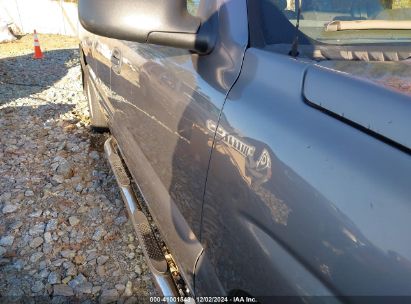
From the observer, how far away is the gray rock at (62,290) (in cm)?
231

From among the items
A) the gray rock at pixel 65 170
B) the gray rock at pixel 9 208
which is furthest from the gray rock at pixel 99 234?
the gray rock at pixel 65 170

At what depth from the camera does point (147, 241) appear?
2.22 m

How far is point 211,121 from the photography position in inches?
51.4

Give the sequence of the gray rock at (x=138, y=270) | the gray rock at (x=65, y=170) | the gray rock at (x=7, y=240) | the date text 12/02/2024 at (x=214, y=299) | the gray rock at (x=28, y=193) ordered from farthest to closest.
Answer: the gray rock at (x=65, y=170), the gray rock at (x=28, y=193), the gray rock at (x=7, y=240), the gray rock at (x=138, y=270), the date text 12/02/2024 at (x=214, y=299)

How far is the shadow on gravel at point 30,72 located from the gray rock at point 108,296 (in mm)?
4372

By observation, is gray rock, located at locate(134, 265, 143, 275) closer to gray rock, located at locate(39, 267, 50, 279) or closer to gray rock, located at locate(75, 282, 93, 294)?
gray rock, located at locate(75, 282, 93, 294)

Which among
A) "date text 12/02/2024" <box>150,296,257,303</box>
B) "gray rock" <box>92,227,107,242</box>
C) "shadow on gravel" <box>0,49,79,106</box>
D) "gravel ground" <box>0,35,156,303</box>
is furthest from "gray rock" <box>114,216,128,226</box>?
"shadow on gravel" <box>0,49,79,106</box>

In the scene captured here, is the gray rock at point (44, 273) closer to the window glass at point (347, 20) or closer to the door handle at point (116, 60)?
the door handle at point (116, 60)

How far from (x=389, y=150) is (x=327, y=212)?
190 mm

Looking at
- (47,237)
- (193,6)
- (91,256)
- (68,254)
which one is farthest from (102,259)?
(193,6)

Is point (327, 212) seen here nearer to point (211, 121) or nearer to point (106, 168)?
point (211, 121)

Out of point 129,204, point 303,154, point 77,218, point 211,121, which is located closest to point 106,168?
point 77,218

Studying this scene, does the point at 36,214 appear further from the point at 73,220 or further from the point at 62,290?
the point at 62,290

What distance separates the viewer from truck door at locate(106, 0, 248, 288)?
133 centimetres
